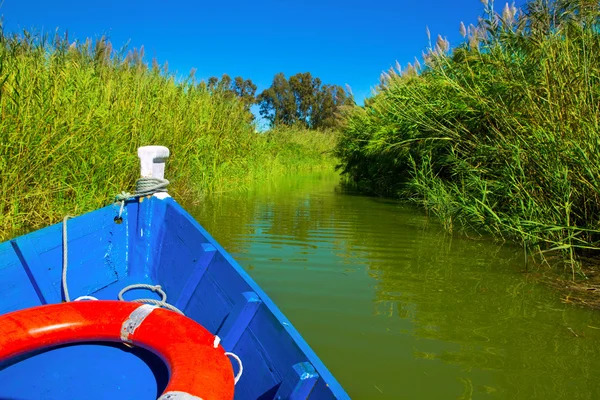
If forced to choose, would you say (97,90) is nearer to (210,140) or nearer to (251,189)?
(210,140)

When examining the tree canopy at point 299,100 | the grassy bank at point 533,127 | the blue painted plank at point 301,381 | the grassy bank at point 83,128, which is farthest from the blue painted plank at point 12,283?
the tree canopy at point 299,100

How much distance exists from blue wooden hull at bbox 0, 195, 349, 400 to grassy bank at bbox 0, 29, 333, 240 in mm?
1938

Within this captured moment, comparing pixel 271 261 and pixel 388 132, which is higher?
pixel 388 132

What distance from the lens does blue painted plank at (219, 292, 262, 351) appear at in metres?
1.85

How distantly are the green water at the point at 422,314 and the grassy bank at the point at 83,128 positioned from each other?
62.5 inches

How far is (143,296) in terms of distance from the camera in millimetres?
2746

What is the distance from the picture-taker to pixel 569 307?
3338mm

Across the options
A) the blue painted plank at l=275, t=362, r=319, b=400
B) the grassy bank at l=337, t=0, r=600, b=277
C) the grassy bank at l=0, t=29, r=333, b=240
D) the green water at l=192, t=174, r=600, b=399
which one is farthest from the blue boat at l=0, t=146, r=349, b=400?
the grassy bank at l=337, t=0, r=600, b=277

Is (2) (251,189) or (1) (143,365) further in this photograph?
(2) (251,189)

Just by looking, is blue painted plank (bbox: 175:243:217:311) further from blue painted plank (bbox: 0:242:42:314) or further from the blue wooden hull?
blue painted plank (bbox: 0:242:42:314)

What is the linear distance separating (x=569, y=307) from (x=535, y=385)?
4.39 ft

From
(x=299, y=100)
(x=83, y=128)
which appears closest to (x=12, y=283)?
(x=83, y=128)

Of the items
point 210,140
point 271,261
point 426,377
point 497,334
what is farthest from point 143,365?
point 210,140

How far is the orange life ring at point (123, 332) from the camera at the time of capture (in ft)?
4.84
